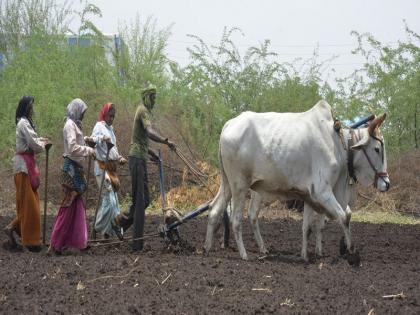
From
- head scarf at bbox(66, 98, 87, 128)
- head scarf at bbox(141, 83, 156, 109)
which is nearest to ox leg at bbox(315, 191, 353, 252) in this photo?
head scarf at bbox(141, 83, 156, 109)

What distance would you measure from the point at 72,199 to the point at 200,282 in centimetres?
283

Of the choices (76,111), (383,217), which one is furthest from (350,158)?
(383,217)

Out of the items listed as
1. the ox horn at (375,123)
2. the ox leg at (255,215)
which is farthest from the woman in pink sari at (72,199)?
the ox horn at (375,123)

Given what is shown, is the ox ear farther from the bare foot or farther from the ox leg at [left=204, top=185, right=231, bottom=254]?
the bare foot

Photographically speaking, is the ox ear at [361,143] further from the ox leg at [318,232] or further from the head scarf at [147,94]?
the head scarf at [147,94]

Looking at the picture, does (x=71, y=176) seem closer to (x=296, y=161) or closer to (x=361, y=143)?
(x=296, y=161)

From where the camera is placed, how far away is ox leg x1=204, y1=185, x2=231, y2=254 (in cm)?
996

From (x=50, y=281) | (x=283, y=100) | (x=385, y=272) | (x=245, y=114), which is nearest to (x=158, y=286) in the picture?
(x=50, y=281)

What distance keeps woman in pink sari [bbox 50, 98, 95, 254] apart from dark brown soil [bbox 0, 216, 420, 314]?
0.24 metres

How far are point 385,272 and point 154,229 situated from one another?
4.73 m

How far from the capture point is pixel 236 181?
9930 mm

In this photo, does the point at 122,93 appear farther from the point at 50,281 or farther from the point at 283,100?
the point at 50,281

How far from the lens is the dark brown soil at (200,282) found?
6742 mm

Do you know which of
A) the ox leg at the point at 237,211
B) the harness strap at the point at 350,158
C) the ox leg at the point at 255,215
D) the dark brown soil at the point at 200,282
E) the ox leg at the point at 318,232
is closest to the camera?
the dark brown soil at the point at 200,282
